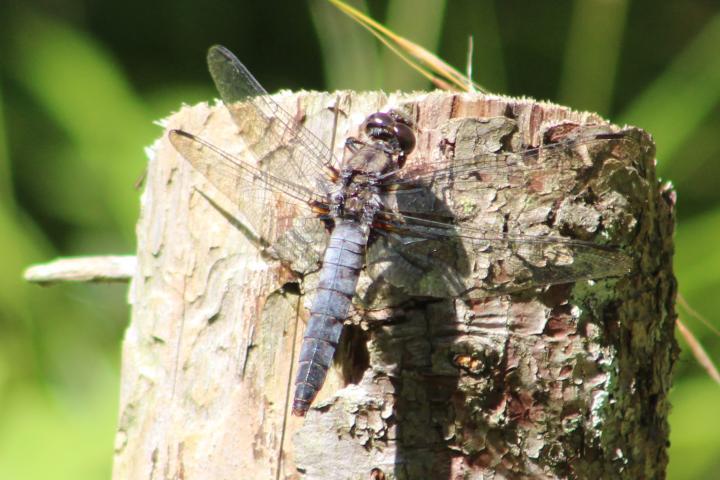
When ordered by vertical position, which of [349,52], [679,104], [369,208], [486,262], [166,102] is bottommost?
[486,262]

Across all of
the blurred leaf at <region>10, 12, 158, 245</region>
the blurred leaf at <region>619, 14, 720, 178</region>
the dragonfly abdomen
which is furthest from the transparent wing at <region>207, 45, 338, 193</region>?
the blurred leaf at <region>10, 12, 158, 245</region>

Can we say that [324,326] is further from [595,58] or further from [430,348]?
[595,58]

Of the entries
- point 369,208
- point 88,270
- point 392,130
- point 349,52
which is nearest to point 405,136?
point 392,130

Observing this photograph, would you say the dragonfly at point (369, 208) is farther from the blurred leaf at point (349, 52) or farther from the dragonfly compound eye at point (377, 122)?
the blurred leaf at point (349, 52)

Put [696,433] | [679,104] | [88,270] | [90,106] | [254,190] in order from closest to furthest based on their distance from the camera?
[254,190], [88,270], [696,433], [679,104], [90,106]

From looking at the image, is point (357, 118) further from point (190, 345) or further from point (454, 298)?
point (190, 345)

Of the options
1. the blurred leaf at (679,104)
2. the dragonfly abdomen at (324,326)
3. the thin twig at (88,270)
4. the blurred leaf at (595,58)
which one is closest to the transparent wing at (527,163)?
the dragonfly abdomen at (324,326)
